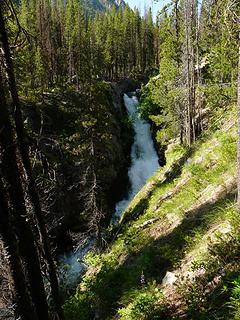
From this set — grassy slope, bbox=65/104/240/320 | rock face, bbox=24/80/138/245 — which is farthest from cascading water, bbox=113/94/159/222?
grassy slope, bbox=65/104/240/320

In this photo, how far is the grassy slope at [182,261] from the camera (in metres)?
6.98

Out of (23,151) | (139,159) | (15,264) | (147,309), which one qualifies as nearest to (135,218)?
(147,309)

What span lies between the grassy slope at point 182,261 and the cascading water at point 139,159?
1756cm

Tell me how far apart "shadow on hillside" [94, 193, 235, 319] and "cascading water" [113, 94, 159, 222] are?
61.8 feet

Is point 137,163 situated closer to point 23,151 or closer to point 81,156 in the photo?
point 81,156

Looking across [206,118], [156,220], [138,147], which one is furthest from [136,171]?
[156,220]

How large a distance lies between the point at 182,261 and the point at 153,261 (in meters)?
1.39

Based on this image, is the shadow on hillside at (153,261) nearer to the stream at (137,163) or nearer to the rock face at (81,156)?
the rock face at (81,156)

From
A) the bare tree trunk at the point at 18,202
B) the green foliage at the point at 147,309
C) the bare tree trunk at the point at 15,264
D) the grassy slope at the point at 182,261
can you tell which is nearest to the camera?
the bare tree trunk at the point at 15,264

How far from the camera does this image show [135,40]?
8562cm

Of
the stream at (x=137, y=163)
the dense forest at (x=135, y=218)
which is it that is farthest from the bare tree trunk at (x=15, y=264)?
the stream at (x=137, y=163)

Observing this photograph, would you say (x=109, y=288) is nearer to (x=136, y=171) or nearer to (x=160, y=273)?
(x=160, y=273)

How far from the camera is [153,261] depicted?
9.99 meters

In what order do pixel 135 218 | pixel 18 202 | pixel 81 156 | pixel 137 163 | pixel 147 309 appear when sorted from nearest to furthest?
pixel 18 202 → pixel 147 309 → pixel 135 218 → pixel 81 156 → pixel 137 163
